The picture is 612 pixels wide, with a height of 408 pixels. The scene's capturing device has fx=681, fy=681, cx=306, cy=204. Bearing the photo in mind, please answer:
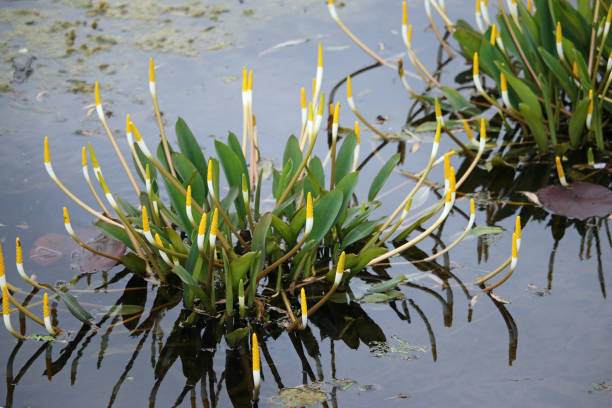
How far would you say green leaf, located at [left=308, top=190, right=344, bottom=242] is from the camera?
5.86ft

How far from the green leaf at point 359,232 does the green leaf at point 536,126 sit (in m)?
0.85

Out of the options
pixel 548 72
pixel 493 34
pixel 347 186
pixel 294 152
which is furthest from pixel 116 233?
Result: pixel 548 72

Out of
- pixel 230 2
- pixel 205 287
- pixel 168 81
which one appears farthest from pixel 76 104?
pixel 205 287

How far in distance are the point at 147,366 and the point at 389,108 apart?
1692 millimetres

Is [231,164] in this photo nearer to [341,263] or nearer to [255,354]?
[341,263]

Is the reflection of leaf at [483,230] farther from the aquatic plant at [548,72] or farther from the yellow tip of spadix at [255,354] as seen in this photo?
the yellow tip of spadix at [255,354]

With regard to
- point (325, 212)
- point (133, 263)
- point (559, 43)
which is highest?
point (559, 43)

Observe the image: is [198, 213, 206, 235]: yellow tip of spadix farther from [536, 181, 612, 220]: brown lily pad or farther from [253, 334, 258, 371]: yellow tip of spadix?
[536, 181, 612, 220]: brown lily pad

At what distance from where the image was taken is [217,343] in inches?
69.6

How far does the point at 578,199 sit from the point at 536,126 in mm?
331

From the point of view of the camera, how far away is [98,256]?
2066 mm

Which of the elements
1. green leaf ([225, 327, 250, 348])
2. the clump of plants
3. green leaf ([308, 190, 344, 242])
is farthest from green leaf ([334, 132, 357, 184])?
green leaf ([225, 327, 250, 348])

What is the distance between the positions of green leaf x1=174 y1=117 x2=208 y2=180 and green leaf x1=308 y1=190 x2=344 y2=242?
397 millimetres

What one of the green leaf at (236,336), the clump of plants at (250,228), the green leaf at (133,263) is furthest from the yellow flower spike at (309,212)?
the green leaf at (133,263)
